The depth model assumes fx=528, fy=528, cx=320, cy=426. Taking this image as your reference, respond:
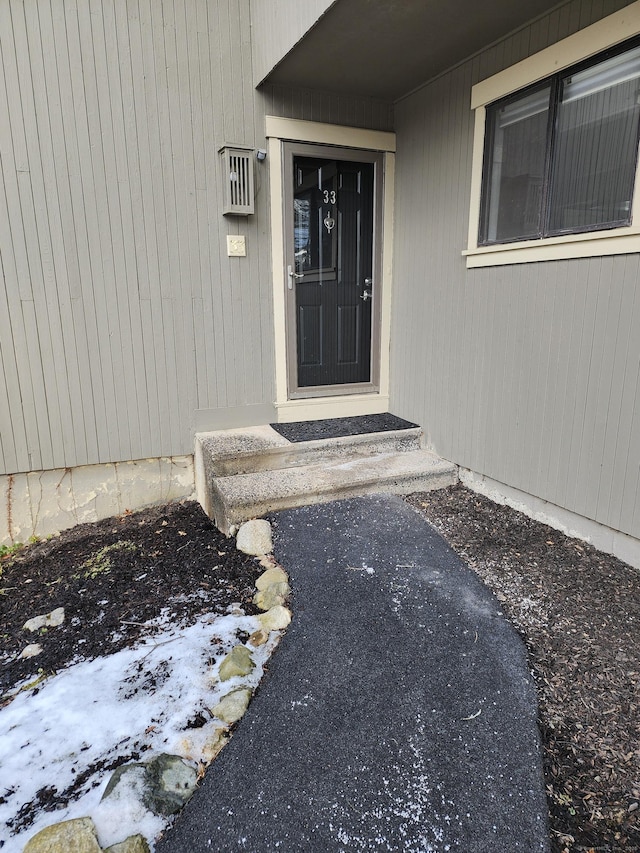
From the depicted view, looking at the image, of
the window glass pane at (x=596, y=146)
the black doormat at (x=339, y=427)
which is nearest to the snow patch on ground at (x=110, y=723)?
the black doormat at (x=339, y=427)

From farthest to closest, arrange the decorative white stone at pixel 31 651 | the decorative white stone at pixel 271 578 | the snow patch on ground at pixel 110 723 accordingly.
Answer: the decorative white stone at pixel 271 578 < the decorative white stone at pixel 31 651 < the snow patch on ground at pixel 110 723

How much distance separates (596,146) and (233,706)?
9.66 ft

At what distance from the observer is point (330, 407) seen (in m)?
4.26

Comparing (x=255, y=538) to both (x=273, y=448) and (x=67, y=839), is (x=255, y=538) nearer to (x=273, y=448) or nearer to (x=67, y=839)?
(x=273, y=448)

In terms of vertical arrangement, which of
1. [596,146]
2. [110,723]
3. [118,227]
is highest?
[596,146]

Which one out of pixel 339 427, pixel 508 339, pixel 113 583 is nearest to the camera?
pixel 113 583

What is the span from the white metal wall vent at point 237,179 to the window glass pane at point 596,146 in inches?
75.7

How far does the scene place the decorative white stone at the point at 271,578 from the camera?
256 cm

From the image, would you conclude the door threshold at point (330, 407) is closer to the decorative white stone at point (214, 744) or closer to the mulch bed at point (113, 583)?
the mulch bed at point (113, 583)

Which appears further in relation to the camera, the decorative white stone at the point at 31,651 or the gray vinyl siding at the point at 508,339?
the gray vinyl siding at the point at 508,339

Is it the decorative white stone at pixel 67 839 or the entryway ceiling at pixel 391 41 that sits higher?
the entryway ceiling at pixel 391 41

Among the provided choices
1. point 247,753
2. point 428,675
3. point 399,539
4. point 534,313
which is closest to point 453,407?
point 534,313

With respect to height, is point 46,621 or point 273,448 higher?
point 273,448

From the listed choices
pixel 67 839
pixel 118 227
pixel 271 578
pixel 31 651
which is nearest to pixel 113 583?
pixel 31 651
